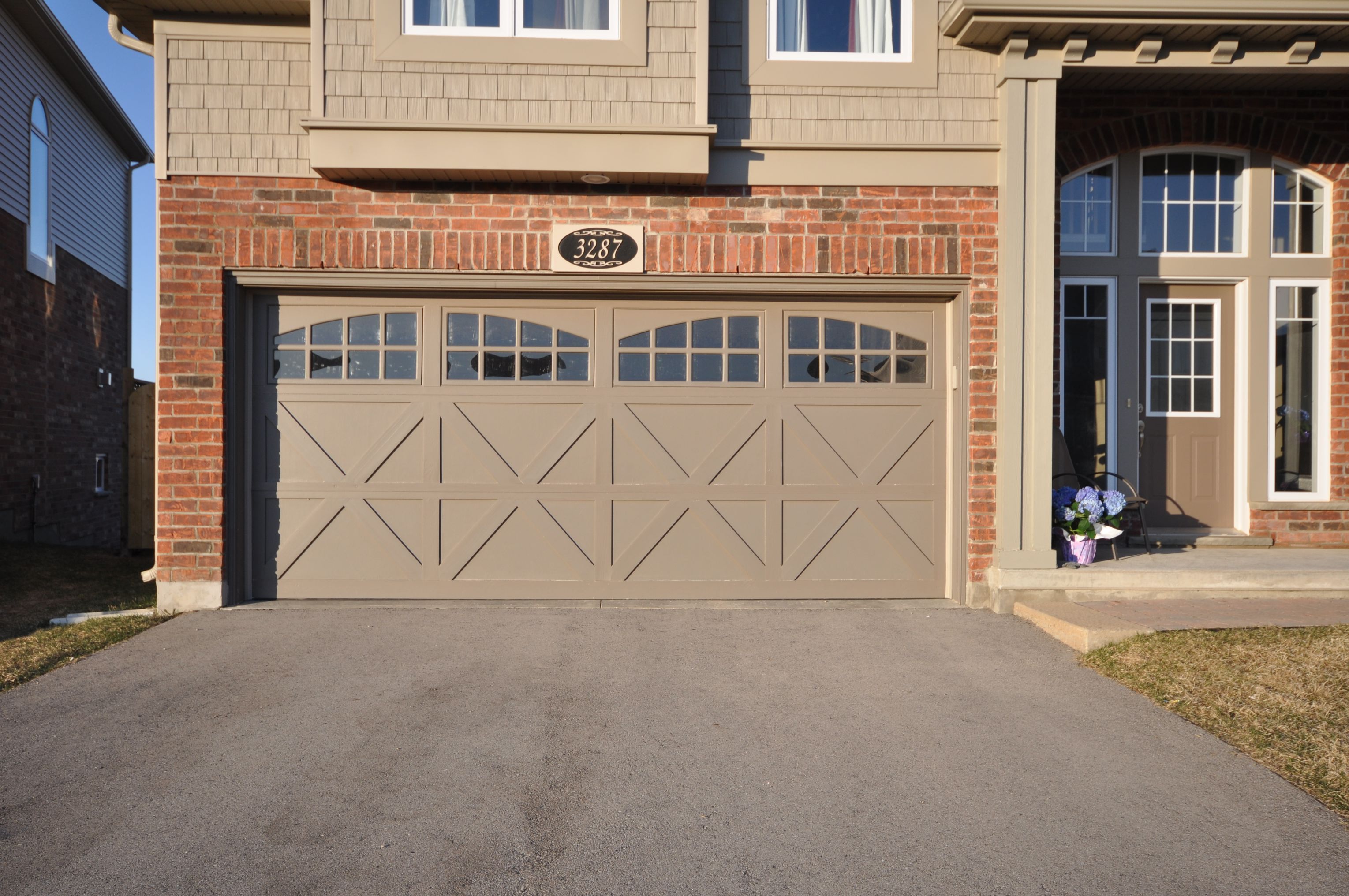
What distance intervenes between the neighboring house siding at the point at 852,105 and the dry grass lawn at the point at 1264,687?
387 centimetres

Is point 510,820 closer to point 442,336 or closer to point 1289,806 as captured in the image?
point 1289,806

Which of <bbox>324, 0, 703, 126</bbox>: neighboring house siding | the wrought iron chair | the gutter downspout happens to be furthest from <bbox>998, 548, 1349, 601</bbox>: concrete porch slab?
the gutter downspout

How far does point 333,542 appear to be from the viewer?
6531mm

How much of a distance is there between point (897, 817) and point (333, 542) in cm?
483

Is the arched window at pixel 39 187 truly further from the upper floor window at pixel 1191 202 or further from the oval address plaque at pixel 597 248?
the upper floor window at pixel 1191 202

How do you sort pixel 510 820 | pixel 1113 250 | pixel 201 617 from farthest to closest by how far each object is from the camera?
pixel 1113 250 < pixel 201 617 < pixel 510 820

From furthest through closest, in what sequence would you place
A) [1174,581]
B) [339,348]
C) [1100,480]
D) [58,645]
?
1. [1100,480]
2. [339,348]
3. [1174,581]
4. [58,645]

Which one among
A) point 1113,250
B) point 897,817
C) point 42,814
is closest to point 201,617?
point 42,814

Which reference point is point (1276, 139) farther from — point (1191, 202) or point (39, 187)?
point (39, 187)

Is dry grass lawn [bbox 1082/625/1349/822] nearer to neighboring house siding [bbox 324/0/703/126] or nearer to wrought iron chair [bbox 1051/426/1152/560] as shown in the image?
wrought iron chair [bbox 1051/426/1152/560]

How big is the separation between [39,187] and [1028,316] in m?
13.0

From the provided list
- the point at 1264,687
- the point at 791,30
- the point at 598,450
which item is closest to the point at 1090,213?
the point at 791,30

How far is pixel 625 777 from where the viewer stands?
140 inches

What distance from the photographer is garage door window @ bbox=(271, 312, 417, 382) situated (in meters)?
6.56
